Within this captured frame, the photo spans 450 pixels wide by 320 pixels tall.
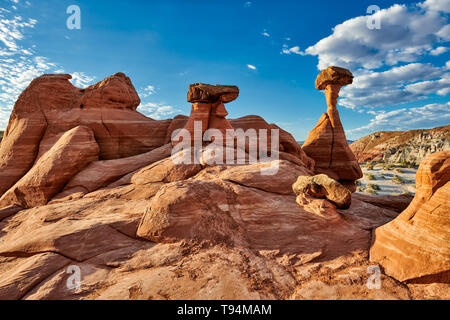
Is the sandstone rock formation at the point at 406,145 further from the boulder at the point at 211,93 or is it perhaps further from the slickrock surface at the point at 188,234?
the slickrock surface at the point at 188,234

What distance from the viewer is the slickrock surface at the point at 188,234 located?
4191 mm

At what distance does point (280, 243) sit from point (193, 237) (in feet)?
8.01

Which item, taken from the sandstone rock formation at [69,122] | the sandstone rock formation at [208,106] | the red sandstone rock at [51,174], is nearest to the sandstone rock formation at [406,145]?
the sandstone rock formation at [208,106]

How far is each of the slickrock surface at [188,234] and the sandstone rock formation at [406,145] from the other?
172 ft

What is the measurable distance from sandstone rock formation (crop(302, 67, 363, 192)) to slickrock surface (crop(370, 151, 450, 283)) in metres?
10.7

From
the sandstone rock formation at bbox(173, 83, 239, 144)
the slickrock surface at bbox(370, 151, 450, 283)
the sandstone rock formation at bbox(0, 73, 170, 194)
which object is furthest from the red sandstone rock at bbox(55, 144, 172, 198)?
the slickrock surface at bbox(370, 151, 450, 283)

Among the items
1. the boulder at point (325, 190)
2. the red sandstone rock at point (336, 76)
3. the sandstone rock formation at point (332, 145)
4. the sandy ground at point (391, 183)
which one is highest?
the red sandstone rock at point (336, 76)

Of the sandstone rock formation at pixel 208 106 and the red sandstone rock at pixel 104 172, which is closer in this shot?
the red sandstone rock at pixel 104 172

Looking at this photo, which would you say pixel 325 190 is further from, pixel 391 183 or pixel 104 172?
pixel 391 183

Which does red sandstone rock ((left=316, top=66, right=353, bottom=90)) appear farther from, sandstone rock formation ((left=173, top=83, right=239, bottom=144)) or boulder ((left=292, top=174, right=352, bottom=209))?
boulder ((left=292, top=174, right=352, bottom=209))

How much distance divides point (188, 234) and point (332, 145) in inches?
544

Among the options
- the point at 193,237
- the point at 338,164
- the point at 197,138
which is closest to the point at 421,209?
the point at 193,237

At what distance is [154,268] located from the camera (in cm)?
473
